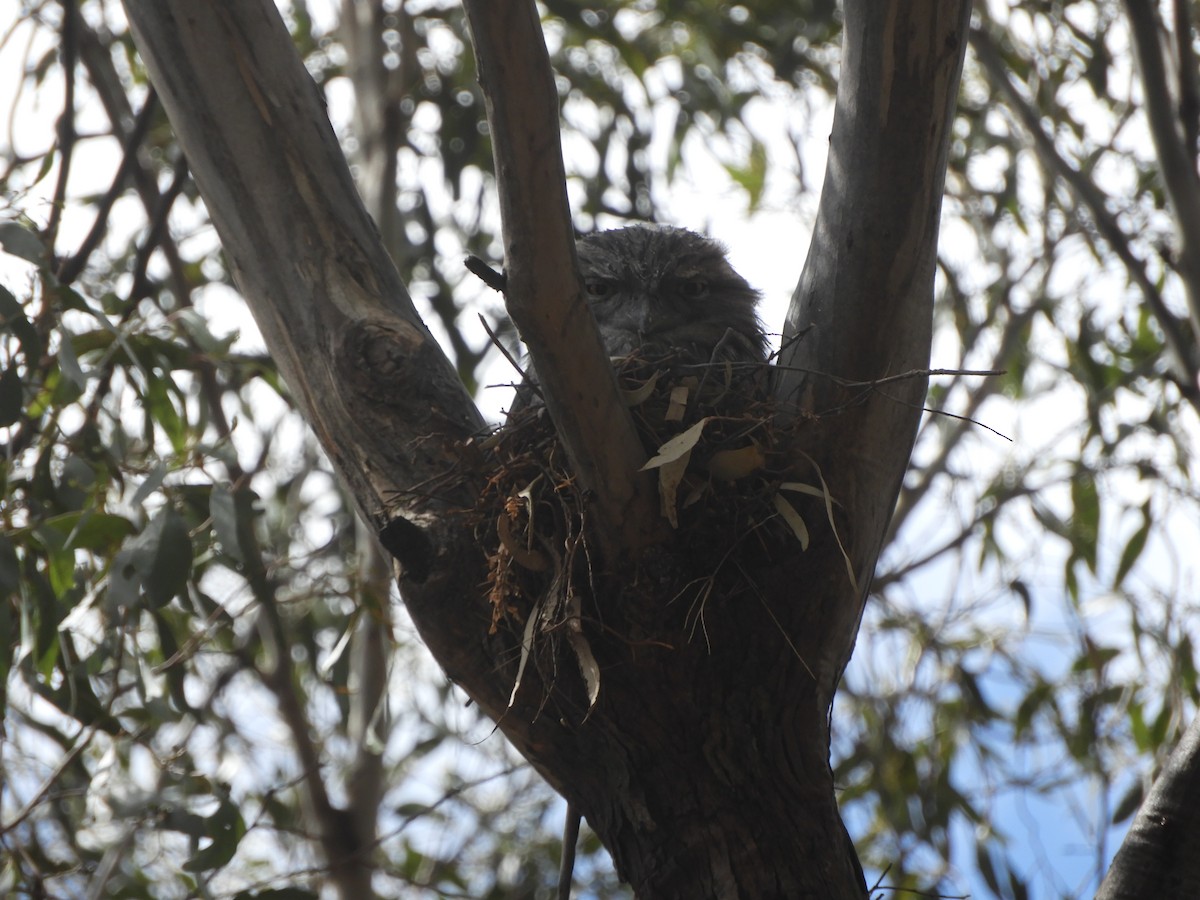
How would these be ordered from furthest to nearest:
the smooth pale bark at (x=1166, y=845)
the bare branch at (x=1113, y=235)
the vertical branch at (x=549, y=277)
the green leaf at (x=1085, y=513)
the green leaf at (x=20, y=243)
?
the green leaf at (x=1085, y=513), the bare branch at (x=1113, y=235), the green leaf at (x=20, y=243), the smooth pale bark at (x=1166, y=845), the vertical branch at (x=549, y=277)

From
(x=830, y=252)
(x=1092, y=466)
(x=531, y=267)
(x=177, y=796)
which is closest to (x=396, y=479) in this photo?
(x=531, y=267)

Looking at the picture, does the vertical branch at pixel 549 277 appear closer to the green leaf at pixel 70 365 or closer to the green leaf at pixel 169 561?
the green leaf at pixel 169 561

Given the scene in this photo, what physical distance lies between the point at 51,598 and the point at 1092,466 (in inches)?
113

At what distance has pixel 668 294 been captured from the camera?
2742 mm

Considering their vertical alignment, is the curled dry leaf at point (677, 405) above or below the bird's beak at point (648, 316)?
below

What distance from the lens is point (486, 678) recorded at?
1714 mm

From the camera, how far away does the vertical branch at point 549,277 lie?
1288mm

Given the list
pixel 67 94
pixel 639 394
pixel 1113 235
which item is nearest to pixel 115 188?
pixel 67 94

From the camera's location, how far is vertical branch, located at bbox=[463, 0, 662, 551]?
1.29m

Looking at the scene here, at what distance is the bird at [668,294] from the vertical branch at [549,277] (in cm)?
92

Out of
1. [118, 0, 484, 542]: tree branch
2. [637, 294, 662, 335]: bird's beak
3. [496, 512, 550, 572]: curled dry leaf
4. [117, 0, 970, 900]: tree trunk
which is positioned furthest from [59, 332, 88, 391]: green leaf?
[637, 294, 662, 335]: bird's beak

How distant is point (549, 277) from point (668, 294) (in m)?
1.38

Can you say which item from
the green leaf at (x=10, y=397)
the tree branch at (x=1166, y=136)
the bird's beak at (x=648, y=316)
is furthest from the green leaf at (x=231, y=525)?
the tree branch at (x=1166, y=136)

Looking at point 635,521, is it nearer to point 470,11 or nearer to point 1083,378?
point 470,11
